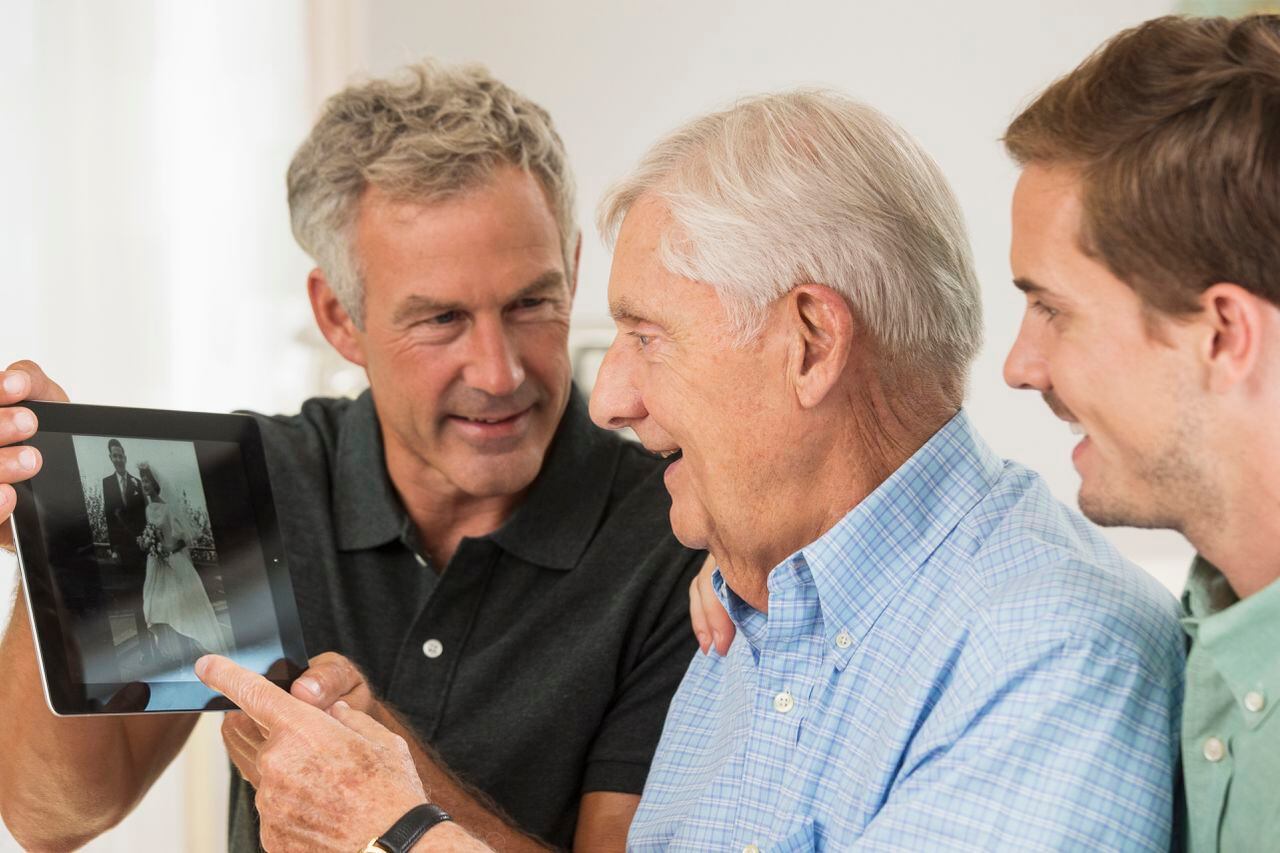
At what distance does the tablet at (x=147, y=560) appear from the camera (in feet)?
4.45

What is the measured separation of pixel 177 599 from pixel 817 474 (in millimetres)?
666

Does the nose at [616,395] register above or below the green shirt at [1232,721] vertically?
above

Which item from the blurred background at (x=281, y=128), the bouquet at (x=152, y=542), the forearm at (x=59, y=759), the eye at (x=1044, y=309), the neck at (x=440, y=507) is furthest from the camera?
the blurred background at (x=281, y=128)

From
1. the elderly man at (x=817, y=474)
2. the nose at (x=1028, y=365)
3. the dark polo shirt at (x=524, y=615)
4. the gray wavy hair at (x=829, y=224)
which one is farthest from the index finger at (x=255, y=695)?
the nose at (x=1028, y=365)

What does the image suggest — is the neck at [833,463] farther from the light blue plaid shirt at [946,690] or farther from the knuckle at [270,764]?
the knuckle at [270,764]

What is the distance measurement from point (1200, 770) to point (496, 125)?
1.12 metres

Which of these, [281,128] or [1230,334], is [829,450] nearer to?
[1230,334]

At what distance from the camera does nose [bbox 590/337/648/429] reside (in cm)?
139

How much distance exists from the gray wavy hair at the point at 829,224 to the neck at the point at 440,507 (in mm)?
654

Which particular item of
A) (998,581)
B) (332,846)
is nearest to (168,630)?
(332,846)

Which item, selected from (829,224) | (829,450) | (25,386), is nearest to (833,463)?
(829,450)

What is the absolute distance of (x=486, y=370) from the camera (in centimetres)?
173

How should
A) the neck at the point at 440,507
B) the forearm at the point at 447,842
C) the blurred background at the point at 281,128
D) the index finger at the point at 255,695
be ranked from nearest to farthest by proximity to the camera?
1. the forearm at the point at 447,842
2. the index finger at the point at 255,695
3. the neck at the point at 440,507
4. the blurred background at the point at 281,128

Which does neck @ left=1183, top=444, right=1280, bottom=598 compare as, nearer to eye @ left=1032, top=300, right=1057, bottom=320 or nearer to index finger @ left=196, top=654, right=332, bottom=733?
eye @ left=1032, top=300, right=1057, bottom=320
